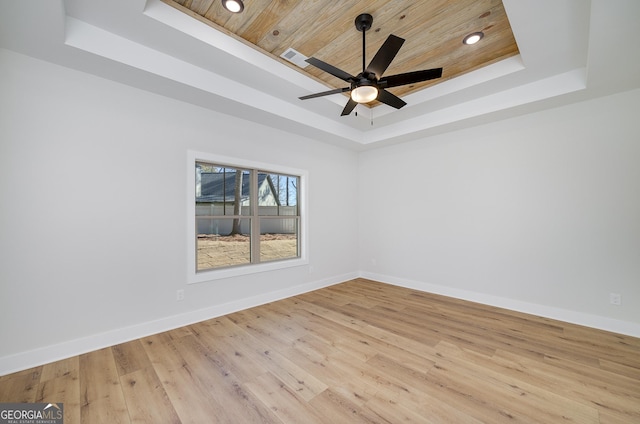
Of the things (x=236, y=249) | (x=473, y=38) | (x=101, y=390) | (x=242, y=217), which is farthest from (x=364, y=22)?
(x=101, y=390)

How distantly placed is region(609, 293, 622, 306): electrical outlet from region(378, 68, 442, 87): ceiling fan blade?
3267mm

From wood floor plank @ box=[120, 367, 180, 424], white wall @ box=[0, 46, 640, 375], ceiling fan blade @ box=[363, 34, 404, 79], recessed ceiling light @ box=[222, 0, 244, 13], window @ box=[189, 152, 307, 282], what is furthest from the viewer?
window @ box=[189, 152, 307, 282]

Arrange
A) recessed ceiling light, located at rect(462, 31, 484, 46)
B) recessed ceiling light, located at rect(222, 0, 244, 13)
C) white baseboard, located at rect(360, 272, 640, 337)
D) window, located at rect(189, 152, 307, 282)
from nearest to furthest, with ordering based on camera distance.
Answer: recessed ceiling light, located at rect(222, 0, 244, 13) → recessed ceiling light, located at rect(462, 31, 484, 46) → white baseboard, located at rect(360, 272, 640, 337) → window, located at rect(189, 152, 307, 282)

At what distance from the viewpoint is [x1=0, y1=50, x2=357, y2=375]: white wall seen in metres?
2.21

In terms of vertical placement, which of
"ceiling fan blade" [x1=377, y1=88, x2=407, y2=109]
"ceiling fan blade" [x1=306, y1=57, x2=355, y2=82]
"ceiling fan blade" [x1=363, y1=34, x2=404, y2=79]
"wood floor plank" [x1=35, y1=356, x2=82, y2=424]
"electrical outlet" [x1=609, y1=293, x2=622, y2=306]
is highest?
"ceiling fan blade" [x1=363, y1=34, x2=404, y2=79]

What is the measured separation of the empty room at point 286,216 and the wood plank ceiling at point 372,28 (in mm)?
23

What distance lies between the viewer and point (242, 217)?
3811mm

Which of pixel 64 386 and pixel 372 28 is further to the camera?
pixel 372 28

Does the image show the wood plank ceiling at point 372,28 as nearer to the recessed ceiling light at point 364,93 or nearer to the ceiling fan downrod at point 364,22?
the ceiling fan downrod at point 364,22

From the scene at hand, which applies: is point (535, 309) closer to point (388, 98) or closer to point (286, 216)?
point (388, 98)

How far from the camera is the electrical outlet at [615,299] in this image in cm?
292

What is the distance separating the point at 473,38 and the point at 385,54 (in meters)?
1.25

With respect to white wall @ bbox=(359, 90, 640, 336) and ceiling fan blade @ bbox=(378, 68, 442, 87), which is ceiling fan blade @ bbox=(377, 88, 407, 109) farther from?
white wall @ bbox=(359, 90, 640, 336)

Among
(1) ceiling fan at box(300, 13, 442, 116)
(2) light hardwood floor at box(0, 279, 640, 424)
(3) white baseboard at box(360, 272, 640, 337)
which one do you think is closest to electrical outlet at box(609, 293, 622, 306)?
(3) white baseboard at box(360, 272, 640, 337)
